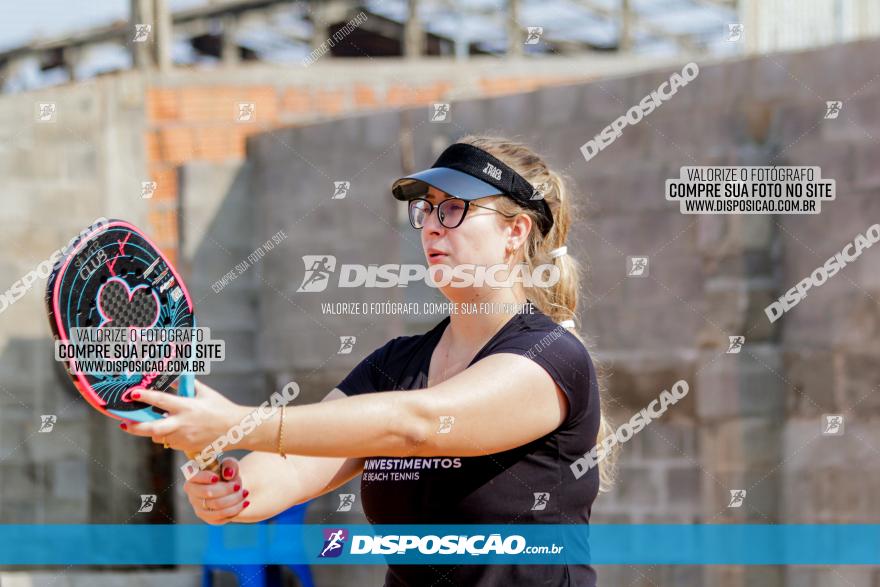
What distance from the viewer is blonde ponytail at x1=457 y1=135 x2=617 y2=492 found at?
314cm

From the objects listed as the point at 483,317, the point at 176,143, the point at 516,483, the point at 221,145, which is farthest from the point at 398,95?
the point at 516,483

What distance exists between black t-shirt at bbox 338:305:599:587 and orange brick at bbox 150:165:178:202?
5.70 meters

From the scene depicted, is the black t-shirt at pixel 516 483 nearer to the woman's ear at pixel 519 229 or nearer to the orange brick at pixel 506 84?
the woman's ear at pixel 519 229

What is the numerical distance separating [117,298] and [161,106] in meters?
5.95

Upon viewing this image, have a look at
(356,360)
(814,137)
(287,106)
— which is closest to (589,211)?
(814,137)

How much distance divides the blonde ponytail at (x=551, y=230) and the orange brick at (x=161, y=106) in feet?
18.3

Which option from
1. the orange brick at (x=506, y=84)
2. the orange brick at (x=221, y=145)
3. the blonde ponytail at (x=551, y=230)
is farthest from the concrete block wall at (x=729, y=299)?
the blonde ponytail at (x=551, y=230)

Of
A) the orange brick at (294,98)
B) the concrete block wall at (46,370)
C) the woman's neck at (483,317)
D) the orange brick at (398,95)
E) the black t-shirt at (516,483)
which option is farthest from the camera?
the orange brick at (398,95)

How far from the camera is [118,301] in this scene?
108 inches

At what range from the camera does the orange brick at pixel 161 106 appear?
8391mm

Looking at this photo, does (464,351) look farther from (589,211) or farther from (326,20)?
(326,20)

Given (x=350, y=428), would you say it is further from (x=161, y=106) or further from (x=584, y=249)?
(x=161, y=106)

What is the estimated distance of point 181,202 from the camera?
8.14 m

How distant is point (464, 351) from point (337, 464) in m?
0.48
